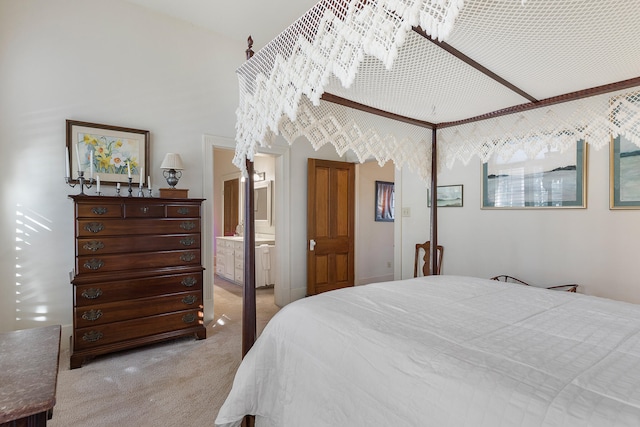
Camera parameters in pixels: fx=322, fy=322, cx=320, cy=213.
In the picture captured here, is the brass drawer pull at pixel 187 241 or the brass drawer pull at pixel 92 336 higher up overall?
the brass drawer pull at pixel 187 241

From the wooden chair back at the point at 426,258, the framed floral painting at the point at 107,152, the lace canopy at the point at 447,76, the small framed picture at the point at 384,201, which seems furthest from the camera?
the small framed picture at the point at 384,201

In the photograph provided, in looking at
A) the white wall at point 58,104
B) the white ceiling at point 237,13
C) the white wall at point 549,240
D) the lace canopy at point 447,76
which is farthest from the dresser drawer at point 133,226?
the white wall at point 549,240

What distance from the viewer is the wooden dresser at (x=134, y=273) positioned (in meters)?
2.52

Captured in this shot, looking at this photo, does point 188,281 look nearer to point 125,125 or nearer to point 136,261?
point 136,261

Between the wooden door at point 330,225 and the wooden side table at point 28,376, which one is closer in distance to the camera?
the wooden side table at point 28,376

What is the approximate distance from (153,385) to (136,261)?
1.02 meters

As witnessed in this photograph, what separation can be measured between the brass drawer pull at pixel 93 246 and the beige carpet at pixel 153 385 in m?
0.92

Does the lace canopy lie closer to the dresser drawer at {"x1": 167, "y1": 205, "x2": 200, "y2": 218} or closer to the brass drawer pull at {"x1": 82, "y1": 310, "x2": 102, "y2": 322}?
the dresser drawer at {"x1": 167, "y1": 205, "x2": 200, "y2": 218}

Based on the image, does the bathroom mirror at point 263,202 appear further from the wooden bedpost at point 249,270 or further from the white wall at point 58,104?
the wooden bedpost at point 249,270

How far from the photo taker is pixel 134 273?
2.72m

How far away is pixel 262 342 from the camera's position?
1568mm

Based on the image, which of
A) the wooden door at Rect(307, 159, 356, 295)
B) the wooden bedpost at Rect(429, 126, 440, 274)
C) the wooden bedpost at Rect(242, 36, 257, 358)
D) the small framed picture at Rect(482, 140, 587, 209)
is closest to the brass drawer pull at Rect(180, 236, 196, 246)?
the wooden bedpost at Rect(242, 36, 257, 358)

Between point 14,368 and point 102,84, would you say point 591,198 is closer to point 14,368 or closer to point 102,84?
point 14,368

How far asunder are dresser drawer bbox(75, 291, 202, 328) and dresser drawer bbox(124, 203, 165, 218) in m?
0.72
